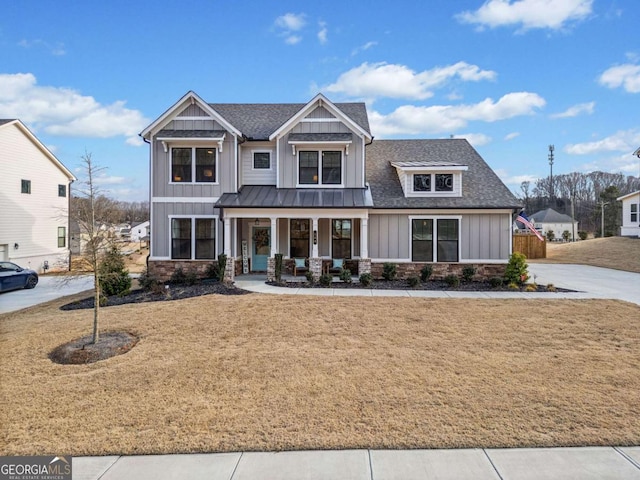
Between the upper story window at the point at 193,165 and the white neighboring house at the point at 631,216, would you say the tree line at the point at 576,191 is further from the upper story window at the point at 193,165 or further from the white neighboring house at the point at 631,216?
the upper story window at the point at 193,165

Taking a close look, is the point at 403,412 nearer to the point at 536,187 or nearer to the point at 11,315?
the point at 11,315

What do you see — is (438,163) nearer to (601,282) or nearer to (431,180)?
(431,180)

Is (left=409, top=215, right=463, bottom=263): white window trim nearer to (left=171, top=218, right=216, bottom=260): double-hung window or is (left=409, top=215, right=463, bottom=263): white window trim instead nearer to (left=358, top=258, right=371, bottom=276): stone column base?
(left=358, top=258, right=371, bottom=276): stone column base

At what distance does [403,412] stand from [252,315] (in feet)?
18.6

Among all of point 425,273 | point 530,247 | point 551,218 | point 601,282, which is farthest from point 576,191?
point 425,273

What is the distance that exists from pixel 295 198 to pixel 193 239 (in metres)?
4.84

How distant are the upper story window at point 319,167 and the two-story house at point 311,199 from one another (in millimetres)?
45

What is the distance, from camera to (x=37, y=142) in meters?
20.7

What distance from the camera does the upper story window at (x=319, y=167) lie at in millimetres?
15734

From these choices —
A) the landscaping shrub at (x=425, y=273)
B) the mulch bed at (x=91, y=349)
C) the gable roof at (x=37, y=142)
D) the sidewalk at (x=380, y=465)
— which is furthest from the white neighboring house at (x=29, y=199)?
the sidewalk at (x=380, y=465)

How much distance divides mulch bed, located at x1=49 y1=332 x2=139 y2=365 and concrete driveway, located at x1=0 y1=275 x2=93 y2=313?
4289 mm

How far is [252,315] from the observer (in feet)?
31.2

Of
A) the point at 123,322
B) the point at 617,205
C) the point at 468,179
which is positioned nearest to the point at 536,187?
the point at 617,205

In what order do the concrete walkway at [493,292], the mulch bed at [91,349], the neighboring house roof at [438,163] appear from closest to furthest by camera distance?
the mulch bed at [91,349] → the concrete walkway at [493,292] → the neighboring house roof at [438,163]
